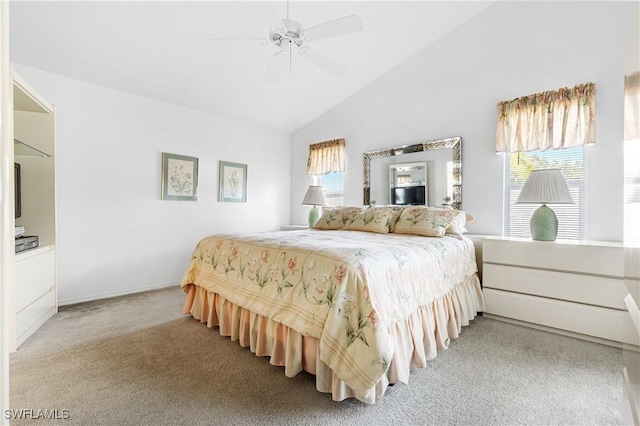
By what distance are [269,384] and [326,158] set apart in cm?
360

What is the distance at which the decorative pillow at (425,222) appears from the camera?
269cm

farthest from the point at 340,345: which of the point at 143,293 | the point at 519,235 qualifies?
the point at 143,293

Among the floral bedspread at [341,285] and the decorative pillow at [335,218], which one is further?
the decorative pillow at [335,218]

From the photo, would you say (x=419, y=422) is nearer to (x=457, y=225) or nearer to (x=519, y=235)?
(x=457, y=225)

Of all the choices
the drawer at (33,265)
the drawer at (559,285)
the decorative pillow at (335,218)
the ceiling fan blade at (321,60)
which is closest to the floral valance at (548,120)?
the drawer at (559,285)

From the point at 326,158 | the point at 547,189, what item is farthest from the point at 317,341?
the point at 326,158

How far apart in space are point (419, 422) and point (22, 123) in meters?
3.78

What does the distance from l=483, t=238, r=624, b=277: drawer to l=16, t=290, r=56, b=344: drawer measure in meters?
3.79

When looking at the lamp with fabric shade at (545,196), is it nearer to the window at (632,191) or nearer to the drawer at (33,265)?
the window at (632,191)

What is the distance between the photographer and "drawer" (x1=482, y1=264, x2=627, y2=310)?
2096 mm

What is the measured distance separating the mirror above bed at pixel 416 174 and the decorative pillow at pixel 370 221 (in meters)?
0.76

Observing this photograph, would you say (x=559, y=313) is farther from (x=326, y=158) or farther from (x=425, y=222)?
(x=326, y=158)

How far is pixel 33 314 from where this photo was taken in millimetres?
2307

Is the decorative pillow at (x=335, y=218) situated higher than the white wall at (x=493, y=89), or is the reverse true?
→ the white wall at (x=493, y=89)
